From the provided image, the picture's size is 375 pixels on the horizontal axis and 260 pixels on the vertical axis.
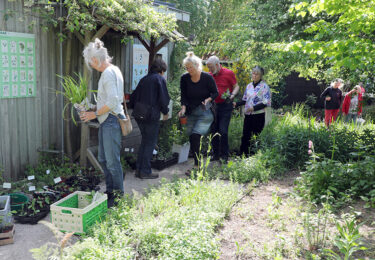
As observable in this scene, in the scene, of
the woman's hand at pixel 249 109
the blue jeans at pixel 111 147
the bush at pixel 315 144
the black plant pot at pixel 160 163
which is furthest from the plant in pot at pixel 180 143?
the blue jeans at pixel 111 147

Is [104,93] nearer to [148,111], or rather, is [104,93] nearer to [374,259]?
[148,111]

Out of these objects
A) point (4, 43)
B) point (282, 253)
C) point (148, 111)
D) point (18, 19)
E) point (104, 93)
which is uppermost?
point (18, 19)

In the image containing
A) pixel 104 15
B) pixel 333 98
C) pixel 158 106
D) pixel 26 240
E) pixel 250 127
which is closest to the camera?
pixel 26 240

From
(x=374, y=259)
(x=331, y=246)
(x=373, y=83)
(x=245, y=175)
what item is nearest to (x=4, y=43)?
(x=245, y=175)

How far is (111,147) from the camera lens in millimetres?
4090

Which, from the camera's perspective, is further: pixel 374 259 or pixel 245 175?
pixel 245 175

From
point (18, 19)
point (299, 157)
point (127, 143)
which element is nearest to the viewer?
point (18, 19)

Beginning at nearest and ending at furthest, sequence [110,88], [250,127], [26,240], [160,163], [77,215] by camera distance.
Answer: [77,215] < [26,240] < [110,88] < [160,163] < [250,127]

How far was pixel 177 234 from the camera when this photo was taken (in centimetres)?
302

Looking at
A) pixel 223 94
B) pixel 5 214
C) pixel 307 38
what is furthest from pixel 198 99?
pixel 307 38

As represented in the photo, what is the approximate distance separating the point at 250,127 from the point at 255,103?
1.63 feet

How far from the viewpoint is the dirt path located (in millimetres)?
3064

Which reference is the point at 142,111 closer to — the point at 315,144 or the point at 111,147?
the point at 111,147

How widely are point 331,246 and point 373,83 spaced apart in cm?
485
